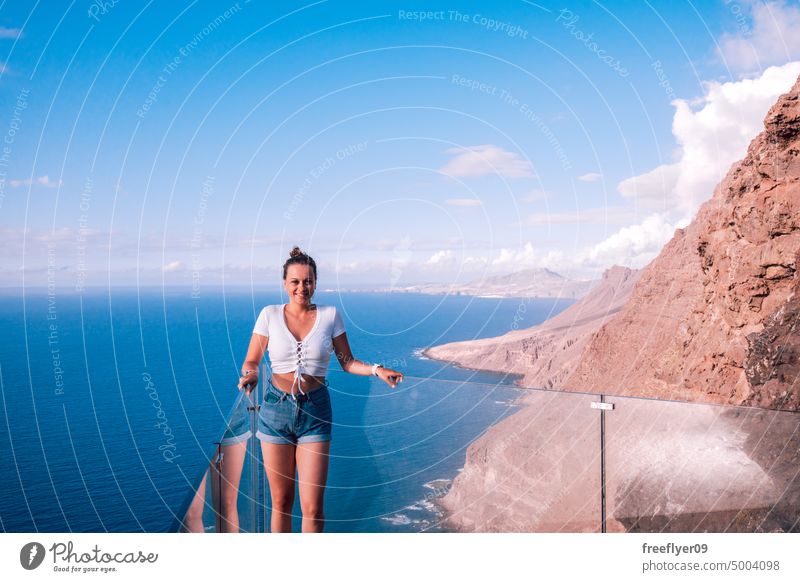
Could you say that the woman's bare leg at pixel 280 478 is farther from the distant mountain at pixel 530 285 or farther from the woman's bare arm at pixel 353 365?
the distant mountain at pixel 530 285

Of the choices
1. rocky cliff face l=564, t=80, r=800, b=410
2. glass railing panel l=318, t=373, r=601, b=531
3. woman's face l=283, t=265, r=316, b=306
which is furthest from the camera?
rocky cliff face l=564, t=80, r=800, b=410

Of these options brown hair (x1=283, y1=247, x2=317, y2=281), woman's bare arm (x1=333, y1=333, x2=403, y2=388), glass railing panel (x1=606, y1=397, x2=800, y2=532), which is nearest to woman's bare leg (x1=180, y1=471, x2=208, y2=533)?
woman's bare arm (x1=333, y1=333, x2=403, y2=388)

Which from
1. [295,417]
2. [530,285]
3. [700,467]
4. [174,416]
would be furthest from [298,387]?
[530,285]

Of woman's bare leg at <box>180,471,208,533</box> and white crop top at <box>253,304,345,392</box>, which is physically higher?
white crop top at <box>253,304,345,392</box>

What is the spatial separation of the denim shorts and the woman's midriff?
2 cm

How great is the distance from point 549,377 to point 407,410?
48764mm

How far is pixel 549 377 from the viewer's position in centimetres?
5084

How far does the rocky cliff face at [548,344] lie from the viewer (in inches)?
2238

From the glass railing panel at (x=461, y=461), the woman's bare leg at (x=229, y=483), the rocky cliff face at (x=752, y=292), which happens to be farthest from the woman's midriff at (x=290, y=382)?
the rocky cliff face at (x=752, y=292)

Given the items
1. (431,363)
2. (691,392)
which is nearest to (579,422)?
(691,392)

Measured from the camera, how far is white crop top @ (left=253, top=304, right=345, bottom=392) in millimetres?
3412

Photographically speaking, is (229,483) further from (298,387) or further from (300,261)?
(300,261)

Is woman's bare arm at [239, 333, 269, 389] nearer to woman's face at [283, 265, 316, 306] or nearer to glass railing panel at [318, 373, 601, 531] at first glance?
woman's face at [283, 265, 316, 306]
